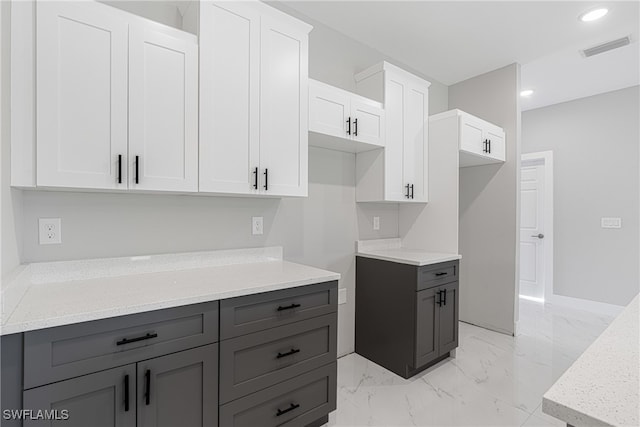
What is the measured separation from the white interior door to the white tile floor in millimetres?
1276

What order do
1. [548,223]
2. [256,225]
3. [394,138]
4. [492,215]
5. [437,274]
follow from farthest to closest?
[548,223], [492,215], [394,138], [437,274], [256,225]

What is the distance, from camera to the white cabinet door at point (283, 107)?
6.10 ft

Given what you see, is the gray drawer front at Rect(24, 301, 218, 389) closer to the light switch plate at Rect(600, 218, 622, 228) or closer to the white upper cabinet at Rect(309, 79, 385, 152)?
the white upper cabinet at Rect(309, 79, 385, 152)

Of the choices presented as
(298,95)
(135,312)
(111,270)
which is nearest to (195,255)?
(111,270)

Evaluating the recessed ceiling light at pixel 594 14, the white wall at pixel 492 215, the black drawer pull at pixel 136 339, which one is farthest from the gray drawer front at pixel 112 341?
the recessed ceiling light at pixel 594 14

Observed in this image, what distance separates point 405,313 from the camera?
2.36 metres

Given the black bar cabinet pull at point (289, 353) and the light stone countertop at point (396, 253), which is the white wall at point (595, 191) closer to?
the light stone countertop at point (396, 253)

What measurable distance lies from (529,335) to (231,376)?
3183mm

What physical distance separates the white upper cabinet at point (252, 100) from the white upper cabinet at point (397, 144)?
0.81 metres

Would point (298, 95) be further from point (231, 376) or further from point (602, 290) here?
point (602, 290)

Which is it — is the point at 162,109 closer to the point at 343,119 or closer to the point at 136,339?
the point at 136,339

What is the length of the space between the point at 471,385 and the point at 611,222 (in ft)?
10.3

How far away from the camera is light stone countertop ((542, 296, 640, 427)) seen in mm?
554

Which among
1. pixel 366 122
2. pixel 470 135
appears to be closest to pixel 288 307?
pixel 366 122
